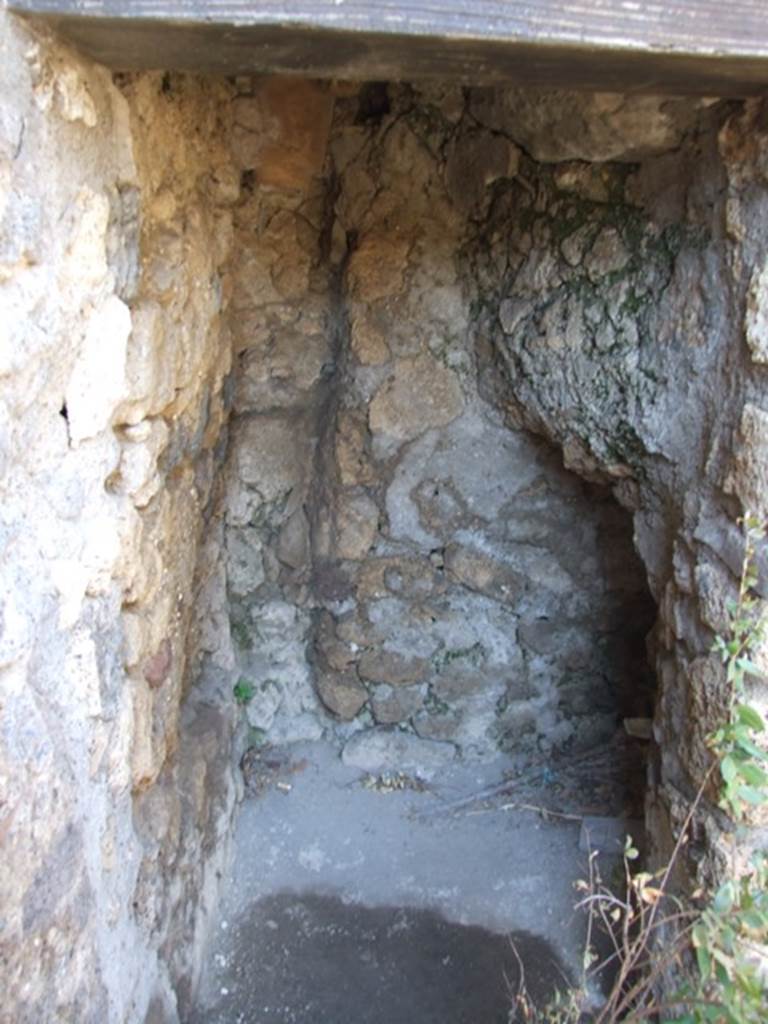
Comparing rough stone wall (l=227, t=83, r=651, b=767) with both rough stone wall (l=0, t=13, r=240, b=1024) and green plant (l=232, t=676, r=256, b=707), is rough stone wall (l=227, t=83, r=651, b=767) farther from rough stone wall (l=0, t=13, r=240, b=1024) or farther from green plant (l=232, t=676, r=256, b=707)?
rough stone wall (l=0, t=13, r=240, b=1024)

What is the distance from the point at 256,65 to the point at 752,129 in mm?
708

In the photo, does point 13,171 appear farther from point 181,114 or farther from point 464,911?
point 464,911

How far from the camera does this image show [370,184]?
219 centimetres

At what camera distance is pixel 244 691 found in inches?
106

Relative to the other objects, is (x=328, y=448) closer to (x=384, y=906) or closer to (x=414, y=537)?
(x=414, y=537)

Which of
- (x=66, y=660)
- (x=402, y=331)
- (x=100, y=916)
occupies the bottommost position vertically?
(x=100, y=916)

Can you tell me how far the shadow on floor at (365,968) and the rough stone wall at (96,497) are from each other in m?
0.32

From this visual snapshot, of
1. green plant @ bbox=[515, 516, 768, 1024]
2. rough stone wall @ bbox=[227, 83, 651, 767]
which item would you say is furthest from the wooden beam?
rough stone wall @ bbox=[227, 83, 651, 767]

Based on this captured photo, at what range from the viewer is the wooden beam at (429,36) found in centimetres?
89

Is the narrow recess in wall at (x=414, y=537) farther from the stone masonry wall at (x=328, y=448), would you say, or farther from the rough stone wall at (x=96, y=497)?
the rough stone wall at (x=96, y=497)

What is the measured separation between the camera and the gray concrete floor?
6.71 ft

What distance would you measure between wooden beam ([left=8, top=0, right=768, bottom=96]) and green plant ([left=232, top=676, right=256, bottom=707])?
1.92m

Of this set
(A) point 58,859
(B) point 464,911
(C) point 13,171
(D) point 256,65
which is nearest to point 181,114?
(D) point 256,65

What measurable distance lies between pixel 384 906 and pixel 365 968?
19 cm
